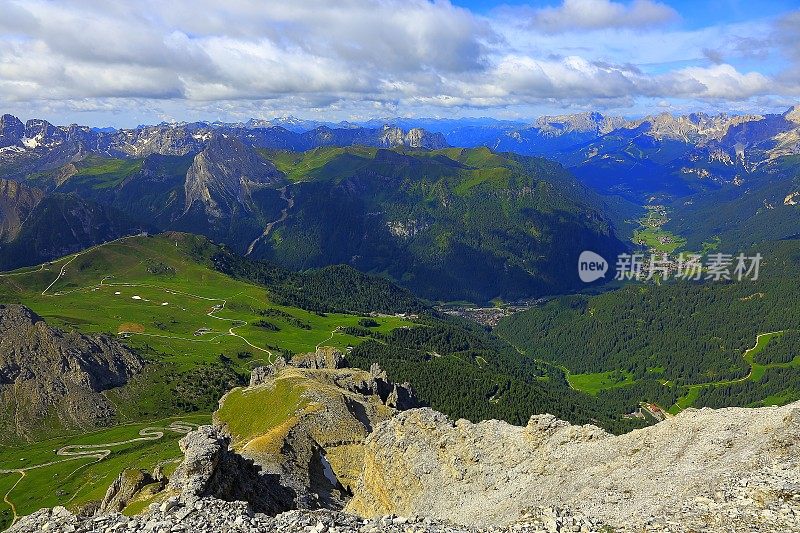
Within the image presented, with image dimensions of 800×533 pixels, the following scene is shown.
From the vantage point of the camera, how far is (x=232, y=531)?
33969 millimetres

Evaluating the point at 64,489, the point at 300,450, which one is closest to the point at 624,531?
the point at 300,450

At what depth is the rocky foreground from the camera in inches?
1364

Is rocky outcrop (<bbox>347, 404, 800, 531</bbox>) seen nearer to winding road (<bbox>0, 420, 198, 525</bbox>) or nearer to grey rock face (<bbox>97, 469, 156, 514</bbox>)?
grey rock face (<bbox>97, 469, 156, 514</bbox>)

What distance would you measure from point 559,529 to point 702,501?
394 inches

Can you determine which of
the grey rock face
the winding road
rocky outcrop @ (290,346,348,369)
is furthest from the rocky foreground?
the winding road

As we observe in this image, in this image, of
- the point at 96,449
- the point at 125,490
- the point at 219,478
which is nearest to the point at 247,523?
the point at 219,478

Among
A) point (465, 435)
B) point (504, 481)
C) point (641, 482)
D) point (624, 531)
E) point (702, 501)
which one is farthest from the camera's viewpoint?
point (465, 435)

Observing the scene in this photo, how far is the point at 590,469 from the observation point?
→ 5281 cm

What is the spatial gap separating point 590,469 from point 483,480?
11.9m

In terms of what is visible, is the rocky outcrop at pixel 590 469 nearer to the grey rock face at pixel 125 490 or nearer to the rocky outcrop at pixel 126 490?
the rocky outcrop at pixel 126 490

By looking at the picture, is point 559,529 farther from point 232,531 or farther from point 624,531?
point 232,531

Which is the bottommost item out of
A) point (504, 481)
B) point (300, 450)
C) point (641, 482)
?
point (300, 450)

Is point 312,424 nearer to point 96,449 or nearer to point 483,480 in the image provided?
point 483,480

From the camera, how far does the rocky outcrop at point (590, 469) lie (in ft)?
120
